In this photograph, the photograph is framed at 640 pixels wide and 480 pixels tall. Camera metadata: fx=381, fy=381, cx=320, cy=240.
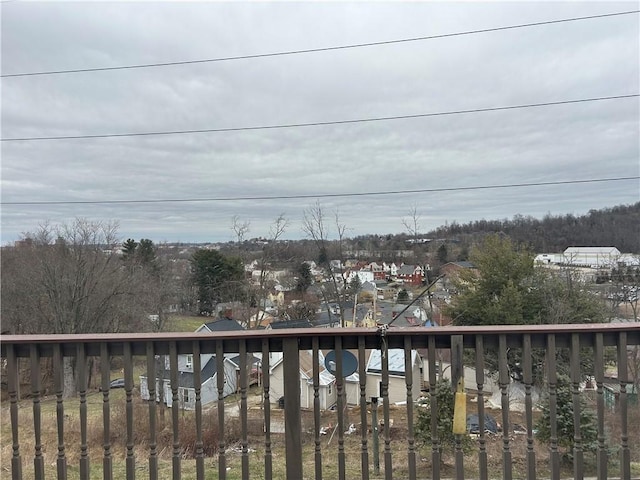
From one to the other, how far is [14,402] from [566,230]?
1066 centimetres

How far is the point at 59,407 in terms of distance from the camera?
1.50m

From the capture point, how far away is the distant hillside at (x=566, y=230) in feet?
27.3

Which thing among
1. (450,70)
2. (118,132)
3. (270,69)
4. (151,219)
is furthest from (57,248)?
(450,70)

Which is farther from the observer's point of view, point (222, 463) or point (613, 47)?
point (613, 47)

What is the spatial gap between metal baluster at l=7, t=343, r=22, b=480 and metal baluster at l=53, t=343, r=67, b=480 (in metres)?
0.13

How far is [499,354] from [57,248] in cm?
1835

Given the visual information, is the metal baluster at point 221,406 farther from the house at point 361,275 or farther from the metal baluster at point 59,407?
the house at point 361,275

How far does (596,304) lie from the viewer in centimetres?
1078

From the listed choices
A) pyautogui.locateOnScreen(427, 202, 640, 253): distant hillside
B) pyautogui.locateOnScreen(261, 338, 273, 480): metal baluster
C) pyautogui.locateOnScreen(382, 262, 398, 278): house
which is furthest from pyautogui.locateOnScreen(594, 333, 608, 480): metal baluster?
pyautogui.locateOnScreen(382, 262, 398, 278): house

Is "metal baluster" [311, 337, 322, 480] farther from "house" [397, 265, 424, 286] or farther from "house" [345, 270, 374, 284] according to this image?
"house" [345, 270, 374, 284]

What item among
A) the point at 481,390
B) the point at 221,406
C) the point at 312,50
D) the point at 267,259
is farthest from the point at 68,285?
the point at 481,390

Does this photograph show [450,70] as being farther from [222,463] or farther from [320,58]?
[222,463]

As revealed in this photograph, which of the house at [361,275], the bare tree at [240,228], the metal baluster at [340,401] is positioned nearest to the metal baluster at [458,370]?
the metal baluster at [340,401]

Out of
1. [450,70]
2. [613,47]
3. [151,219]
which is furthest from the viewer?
[151,219]
